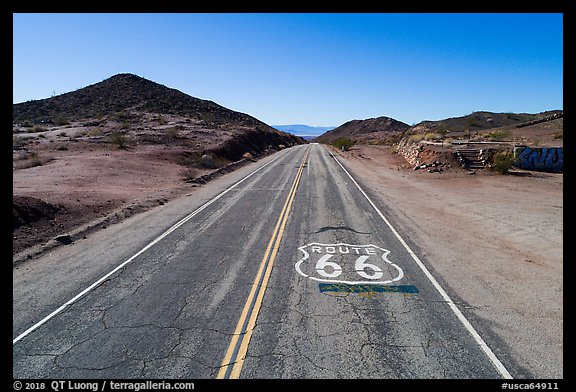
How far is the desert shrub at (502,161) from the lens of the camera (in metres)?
25.8

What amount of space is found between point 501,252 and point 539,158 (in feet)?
73.0

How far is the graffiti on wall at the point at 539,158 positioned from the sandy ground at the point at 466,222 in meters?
1.71

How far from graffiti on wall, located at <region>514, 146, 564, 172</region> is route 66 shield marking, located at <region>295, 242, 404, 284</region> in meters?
24.4

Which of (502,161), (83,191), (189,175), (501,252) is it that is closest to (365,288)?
(501,252)

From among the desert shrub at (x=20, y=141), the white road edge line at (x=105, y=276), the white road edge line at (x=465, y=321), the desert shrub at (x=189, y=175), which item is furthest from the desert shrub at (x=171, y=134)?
the white road edge line at (x=465, y=321)

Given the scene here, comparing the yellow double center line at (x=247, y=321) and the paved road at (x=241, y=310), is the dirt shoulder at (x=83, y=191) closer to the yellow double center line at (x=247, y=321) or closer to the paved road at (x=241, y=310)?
the paved road at (x=241, y=310)

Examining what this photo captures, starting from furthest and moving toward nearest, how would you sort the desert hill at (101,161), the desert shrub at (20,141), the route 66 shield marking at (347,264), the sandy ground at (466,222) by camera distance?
the desert shrub at (20,141)
the desert hill at (101,161)
the route 66 shield marking at (347,264)
the sandy ground at (466,222)

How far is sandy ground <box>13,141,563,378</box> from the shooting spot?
638 centimetres

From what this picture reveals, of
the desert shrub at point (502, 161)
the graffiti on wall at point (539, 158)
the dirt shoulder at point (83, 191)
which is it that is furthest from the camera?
the graffiti on wall at point (539, 158)

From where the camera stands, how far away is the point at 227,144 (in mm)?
48406

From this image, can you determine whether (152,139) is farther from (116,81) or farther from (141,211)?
(116,81)

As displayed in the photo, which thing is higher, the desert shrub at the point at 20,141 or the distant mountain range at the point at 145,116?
the distant mountain range at the point at 145,116

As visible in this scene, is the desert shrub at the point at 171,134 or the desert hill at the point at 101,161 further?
the desert shrub at the point at 171,134
